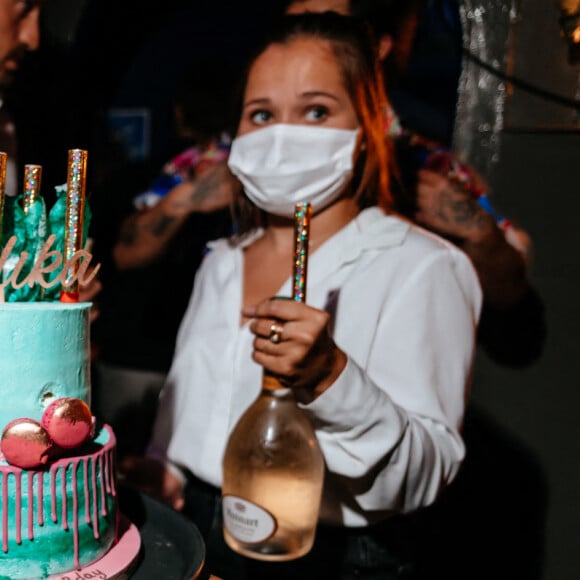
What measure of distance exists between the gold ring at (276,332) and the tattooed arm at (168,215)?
1211mm

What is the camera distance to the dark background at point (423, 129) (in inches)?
73.7

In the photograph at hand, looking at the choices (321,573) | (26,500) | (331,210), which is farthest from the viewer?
(331,210)

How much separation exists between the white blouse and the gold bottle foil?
0.46m

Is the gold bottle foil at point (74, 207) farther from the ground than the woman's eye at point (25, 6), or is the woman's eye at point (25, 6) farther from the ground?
the woman's eye at point (25, 6)

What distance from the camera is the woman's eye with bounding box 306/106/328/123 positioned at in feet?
4.66

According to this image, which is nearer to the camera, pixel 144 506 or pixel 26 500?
pixel 26 500

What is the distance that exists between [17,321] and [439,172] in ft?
5.06

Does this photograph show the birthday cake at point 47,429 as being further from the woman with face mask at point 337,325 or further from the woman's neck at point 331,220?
the woman's neck at point 331,220

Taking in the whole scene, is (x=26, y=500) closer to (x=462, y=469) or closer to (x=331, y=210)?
(x=331, y=210)

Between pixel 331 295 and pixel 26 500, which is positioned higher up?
pixel 331 295

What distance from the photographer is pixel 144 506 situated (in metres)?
1.21

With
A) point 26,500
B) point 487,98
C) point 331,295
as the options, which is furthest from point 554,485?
point 26,500

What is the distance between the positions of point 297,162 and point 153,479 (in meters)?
0.89

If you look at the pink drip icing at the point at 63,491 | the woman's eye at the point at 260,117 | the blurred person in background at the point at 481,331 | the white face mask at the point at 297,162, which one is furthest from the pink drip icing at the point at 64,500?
the blurred person in background at the point at 481,331
